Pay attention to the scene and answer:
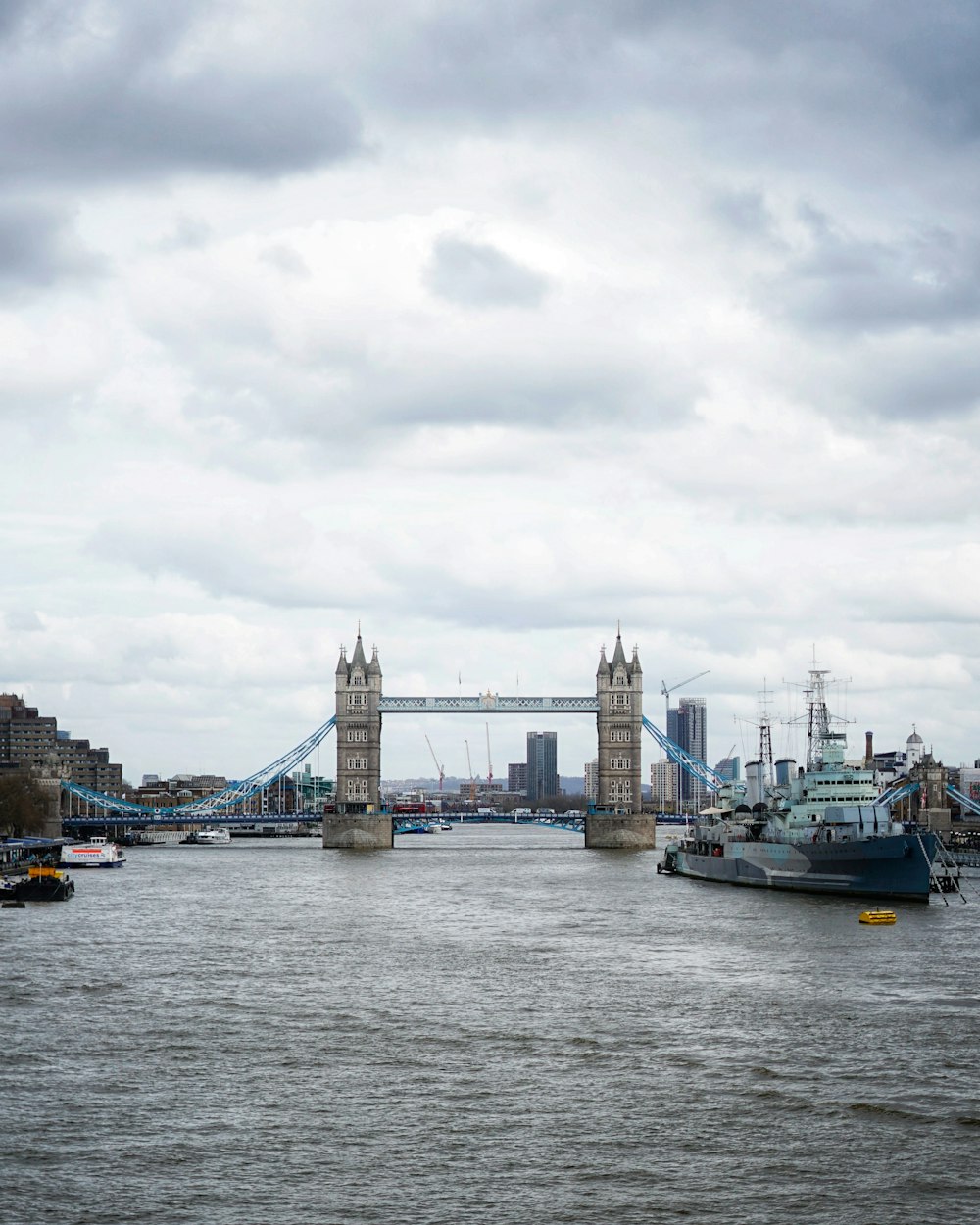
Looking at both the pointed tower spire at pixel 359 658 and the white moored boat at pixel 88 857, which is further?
the pointed tower spire at pixel 359 658

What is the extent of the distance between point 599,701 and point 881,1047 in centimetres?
13752

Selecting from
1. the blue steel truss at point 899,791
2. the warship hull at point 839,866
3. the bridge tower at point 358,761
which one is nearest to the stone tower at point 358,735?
the bridge tower at point 358,761

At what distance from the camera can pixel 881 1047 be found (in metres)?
40.5

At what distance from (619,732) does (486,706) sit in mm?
16030

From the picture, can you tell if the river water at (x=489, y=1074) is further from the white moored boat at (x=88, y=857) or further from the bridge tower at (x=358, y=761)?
the bridge tower at (x=358, y=761)

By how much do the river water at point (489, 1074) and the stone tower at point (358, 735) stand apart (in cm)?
10074

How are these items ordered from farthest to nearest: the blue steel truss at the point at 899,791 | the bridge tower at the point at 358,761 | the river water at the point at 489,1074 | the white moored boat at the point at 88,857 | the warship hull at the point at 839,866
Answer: the blue steel truss at the point at 899,791 < the bridge tower at the point at 358,761 < the white moored boat at the point at 88,857 < the warship hull at the point at 839,866 < the river water at the point at 489,1074

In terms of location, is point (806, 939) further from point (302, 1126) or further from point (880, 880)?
point (302, 1126)

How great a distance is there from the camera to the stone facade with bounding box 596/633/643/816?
570 ft

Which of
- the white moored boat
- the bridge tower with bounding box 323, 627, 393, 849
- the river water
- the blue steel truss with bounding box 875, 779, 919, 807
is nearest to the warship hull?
the river water

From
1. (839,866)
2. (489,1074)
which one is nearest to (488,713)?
(839,866)

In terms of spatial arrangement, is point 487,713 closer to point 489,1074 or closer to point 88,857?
point 88,857

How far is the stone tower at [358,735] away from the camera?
173 meters

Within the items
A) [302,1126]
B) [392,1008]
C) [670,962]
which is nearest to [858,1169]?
[302,1126]
